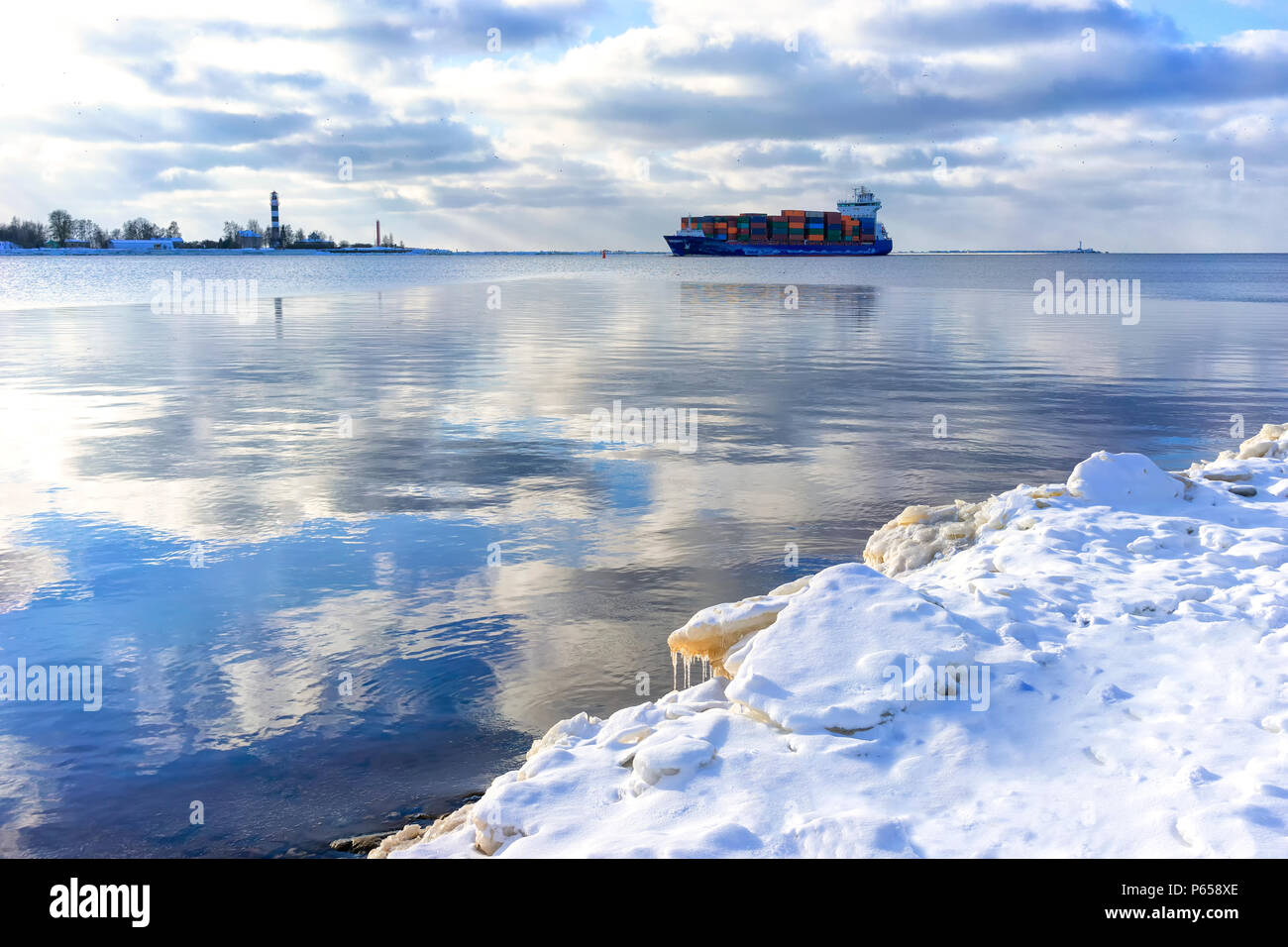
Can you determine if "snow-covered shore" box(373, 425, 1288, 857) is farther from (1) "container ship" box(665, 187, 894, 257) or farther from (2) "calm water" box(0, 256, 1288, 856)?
(1) "container ship" box(665, 187, 894, 257)

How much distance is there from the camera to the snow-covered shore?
436cm

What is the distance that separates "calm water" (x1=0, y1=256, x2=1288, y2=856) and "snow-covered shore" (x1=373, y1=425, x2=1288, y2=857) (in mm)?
924

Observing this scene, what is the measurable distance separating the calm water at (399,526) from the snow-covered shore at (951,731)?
92cm

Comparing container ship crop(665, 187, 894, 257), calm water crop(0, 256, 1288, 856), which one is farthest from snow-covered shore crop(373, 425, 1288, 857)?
container ship crop(665, 187, 894, 257)

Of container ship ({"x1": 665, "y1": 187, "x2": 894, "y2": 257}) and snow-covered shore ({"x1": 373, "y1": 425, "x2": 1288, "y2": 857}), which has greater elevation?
container ship ({"x1": 665, "y1": 187, "x2": 894, "y2": 257})

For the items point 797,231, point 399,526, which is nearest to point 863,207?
point 797,231

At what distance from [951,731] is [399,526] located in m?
6.31

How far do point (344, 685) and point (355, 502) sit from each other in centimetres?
449

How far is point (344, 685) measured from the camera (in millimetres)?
6578
